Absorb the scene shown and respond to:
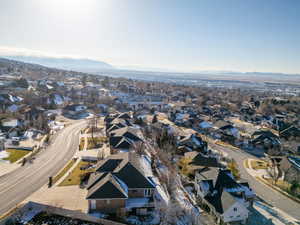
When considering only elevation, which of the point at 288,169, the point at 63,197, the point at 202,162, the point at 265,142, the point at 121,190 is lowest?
the point at 265,142

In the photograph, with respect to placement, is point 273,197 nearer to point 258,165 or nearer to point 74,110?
point 258,165

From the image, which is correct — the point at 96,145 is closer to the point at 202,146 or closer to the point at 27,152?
the point at 27,152

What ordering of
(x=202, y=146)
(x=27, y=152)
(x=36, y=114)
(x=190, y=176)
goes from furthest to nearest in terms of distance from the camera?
(x=36, y=114) < (x=202, y=146) < (x=27, y=152) < (x=190, y=176)

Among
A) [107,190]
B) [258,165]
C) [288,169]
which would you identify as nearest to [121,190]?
[107,190]

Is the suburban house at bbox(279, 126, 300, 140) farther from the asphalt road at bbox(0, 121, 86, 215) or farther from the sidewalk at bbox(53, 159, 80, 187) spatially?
the asphalt road at bbox(0, 121, 86, 215)

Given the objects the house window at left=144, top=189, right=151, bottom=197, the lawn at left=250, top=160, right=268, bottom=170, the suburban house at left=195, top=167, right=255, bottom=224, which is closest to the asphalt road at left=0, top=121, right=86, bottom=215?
the house window at left=144, top=189, right=151, bottom=197

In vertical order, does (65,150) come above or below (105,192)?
below

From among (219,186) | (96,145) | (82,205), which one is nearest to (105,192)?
(82,205)
